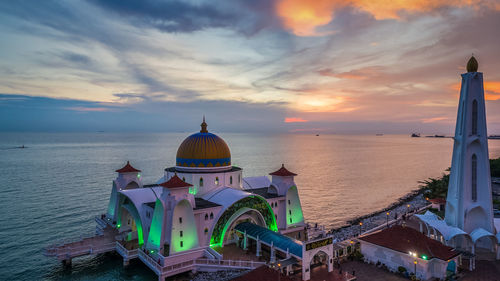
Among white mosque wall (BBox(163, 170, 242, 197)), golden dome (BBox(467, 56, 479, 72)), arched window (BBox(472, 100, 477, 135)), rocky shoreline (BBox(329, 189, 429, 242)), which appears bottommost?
rocky shoreline (BBox(329, 189, 429, 242))

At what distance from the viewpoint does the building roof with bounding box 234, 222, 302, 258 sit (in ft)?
91.6

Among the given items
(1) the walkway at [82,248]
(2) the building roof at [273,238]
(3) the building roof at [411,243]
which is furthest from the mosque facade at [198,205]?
(3) the building roof at [411,243]

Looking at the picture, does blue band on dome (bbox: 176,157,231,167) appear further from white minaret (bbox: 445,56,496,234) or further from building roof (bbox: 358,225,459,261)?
white minaret (bbox: 445,56,496,234)

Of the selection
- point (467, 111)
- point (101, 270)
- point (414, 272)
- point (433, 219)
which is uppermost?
point (467, 111)

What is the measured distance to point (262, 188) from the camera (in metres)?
44.6

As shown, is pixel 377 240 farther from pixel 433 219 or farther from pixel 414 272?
pixel 433 219

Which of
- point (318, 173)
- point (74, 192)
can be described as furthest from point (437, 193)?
point (74, 192)

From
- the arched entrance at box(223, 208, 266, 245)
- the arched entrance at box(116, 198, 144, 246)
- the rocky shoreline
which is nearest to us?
the arched entrance at box(223, 208, 266, 245)

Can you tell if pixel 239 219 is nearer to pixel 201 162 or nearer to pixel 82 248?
pixel 201 162

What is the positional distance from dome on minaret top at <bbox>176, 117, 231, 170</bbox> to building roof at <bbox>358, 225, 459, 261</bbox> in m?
18.8

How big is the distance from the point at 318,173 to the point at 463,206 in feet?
242

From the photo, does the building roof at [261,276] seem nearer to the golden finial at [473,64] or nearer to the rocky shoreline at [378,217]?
the rocky shoreline at [378,217]

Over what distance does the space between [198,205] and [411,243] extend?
71.2 feet

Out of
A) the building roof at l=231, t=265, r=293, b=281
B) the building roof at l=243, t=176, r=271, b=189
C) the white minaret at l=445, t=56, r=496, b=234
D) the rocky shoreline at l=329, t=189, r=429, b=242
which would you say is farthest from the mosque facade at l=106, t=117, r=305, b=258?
the white minaret at l=445, t=56, r=496, b=234
